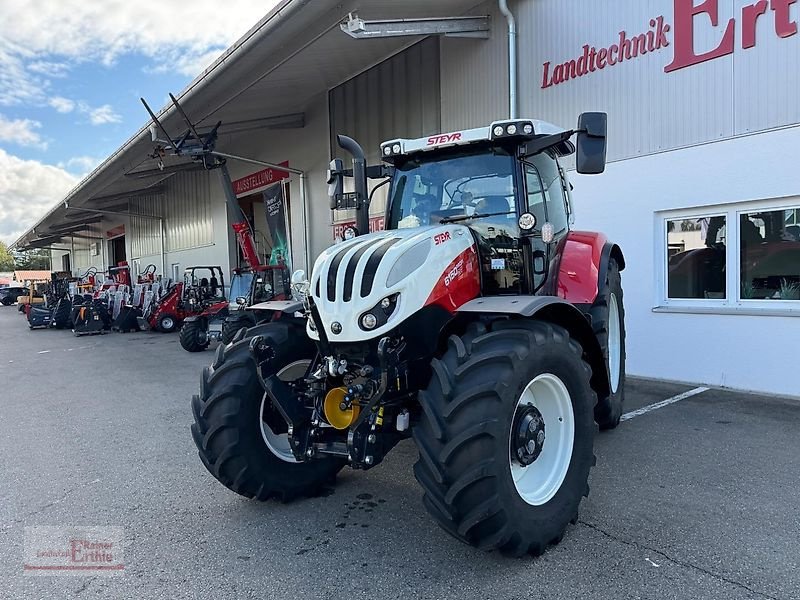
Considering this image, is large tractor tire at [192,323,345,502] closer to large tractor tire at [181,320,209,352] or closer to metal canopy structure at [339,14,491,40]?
metal canopy structure at [339,14,491,40]

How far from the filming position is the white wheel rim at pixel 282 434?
3.64 meters

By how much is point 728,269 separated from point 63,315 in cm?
2041

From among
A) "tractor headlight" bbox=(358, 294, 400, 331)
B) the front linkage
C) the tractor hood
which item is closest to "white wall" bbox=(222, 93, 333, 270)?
the tractor hood

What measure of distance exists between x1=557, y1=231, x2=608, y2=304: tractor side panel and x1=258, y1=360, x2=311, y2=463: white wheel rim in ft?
6.52

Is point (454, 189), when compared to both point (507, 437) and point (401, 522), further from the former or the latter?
point (401, 522)

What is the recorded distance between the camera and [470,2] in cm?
920

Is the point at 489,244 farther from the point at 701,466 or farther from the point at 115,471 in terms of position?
the point at 115,471

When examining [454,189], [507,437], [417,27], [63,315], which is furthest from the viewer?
[63,315]

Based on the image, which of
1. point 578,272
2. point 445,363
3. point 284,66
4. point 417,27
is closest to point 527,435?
point 445,363

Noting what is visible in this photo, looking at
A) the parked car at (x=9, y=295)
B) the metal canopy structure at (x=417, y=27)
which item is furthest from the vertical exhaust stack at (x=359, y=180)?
the parked car at (x=9, y=295)

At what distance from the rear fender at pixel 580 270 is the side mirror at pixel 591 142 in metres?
0.97

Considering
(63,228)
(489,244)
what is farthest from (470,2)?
(63,228)

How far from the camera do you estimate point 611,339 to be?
5707 millimetres

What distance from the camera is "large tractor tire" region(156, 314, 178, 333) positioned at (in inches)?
660
